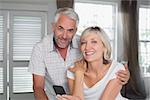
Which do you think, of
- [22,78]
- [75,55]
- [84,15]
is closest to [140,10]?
[84,15]

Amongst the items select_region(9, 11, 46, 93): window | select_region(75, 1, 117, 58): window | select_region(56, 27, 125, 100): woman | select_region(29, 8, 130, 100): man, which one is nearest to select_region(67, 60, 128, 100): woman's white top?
select_region(56, 27, 125, 100): woman

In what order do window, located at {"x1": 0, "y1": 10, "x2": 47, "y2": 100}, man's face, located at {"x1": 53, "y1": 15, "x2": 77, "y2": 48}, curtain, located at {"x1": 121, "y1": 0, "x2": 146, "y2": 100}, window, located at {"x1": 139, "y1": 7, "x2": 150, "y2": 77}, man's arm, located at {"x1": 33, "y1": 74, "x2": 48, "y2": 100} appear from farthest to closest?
window, located at {"x1": 139, "y1": 7, "x2": 150, "y2": 77} < curtain, located at {"x1": 121, "y1": 0, "x2": 146, "y2": 100} < window, located at {"x1": 0, "y1": 10, "x2": 47, "y2": 100} < man's arm, located at {"x1": 33, "y1": 74, "x2": 48, "y2": 100} < man's face, located at {"x1": 53, "y1": 15, "x2": 77, "y2": 48}

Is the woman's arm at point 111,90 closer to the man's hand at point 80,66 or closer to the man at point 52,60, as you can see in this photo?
the man's hand at point 80,66

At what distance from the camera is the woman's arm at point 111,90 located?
4.53 feet

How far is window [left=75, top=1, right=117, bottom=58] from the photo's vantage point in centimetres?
534

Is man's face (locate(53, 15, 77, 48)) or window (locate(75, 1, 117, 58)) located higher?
window (locate(75, 1, 117, 58))

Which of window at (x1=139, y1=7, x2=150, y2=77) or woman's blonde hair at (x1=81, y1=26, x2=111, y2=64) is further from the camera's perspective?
window at (x1=139, y1=7, x2=150, y2=77)

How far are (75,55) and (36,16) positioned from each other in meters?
3.55

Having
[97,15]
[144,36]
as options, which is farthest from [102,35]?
[144,36]

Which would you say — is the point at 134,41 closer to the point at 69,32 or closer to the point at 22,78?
the point at 22,78

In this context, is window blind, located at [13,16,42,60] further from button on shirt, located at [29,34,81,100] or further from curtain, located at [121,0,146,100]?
button on shirt, located at [29,34,81,100]

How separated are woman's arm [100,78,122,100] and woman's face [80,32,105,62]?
6.6 inches

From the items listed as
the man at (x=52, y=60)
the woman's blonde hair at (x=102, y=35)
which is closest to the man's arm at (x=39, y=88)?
the man at (x=52, y=60)

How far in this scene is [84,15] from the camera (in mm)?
5371
